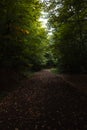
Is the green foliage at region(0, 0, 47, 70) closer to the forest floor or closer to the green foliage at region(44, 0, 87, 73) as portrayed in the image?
the green foliage at region(44, 0, 87, 73)

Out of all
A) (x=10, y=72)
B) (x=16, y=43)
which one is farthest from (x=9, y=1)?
(x=10, y=72)

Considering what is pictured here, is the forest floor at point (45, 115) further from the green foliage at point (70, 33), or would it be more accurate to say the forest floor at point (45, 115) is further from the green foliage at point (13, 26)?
the green foliage at point (70, 33)

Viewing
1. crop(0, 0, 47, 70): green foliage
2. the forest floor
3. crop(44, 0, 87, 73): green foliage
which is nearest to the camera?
the forest floor

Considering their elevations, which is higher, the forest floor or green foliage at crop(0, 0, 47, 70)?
green foliage at crop(0, 0, 47, 70)

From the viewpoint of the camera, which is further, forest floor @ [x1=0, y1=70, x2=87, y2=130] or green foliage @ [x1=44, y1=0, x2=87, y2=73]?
green foliage @ [x1=44, y1=0, x2=87, y2=73]

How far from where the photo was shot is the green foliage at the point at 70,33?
16516 mm

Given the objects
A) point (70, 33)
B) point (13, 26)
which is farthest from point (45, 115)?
point (70, 33)

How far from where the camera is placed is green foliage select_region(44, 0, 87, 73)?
1652 centimetres

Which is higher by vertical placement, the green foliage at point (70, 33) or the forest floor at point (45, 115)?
the green foliage at point (70, 33)

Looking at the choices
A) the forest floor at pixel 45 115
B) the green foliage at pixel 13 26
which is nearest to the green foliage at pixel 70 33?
the green foliage at pixel 13 26

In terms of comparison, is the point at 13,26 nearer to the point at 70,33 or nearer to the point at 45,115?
the point at 70,33

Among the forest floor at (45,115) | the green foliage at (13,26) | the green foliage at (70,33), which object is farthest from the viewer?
the green foliage at (70,33)

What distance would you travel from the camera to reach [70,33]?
1939 cm

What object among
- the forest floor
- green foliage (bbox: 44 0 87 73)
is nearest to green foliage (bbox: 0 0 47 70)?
green foliage (bbox: 44 0 87 73)
